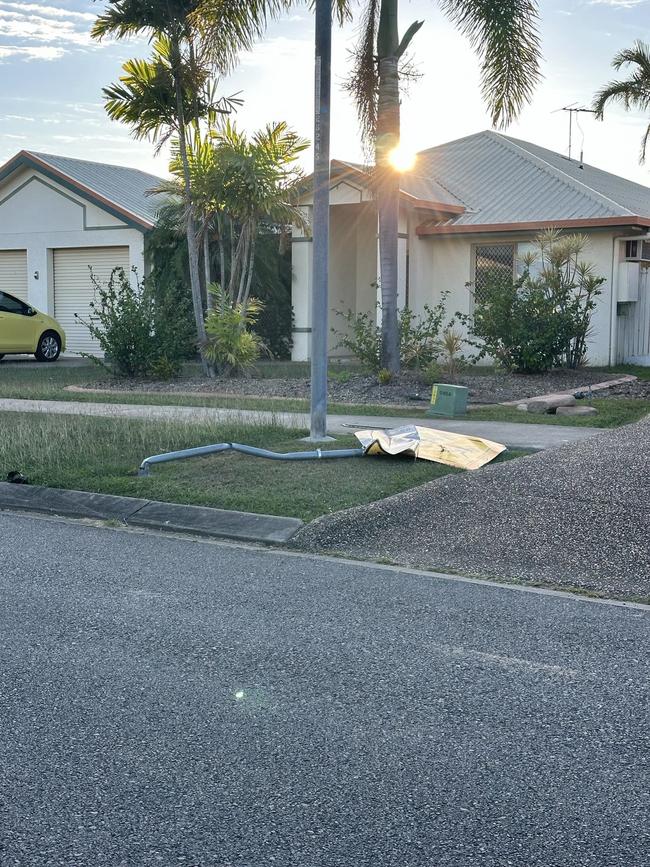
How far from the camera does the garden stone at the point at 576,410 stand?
13.3 metres

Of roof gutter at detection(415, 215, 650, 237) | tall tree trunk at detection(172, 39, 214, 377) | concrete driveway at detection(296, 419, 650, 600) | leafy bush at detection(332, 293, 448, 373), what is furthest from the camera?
roof gutter at detection(415, 215, 650, 237)

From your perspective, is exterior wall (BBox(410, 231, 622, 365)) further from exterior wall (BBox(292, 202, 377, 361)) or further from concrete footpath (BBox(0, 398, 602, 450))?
concrete footpath (BBox(0, 398, 602, 450))

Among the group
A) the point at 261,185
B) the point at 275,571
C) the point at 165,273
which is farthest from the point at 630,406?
the point at 165,273

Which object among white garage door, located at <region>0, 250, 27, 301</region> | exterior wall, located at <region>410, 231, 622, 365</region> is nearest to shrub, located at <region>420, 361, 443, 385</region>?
exterior wall, located at <region>410, 231, 622, 365</region>

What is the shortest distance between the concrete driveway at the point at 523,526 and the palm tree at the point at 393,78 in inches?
311

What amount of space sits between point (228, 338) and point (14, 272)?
12399 millimetres

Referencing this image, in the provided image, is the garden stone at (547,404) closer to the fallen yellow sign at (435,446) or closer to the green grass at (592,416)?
the green grass at (592,416)

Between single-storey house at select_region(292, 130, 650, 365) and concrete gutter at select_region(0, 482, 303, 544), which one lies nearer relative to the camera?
concrete gutter at select_region(0, 482, 303, 544)

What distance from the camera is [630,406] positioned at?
45.6ft

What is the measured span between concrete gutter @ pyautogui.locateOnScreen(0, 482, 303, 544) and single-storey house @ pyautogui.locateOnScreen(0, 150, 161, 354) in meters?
17.0

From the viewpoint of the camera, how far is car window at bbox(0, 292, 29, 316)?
23250 millimetres

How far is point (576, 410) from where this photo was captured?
13352 millimetres

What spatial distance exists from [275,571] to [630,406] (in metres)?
8.49

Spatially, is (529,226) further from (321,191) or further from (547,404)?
(321,191)
